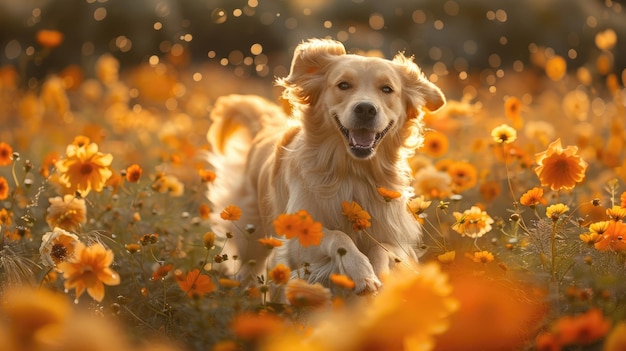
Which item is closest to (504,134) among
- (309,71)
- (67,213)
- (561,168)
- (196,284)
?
(561,168)

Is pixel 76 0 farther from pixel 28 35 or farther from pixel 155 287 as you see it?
pixel 155 287

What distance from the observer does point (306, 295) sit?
226 centimetres

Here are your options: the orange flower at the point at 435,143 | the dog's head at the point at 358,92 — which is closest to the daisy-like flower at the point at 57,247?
the dog's head at the point at 358,92

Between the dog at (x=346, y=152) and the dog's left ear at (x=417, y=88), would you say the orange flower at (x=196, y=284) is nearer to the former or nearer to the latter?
the dog at (x=346, y=152)

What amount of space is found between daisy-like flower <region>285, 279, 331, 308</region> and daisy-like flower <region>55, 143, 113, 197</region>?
1177 millimetres

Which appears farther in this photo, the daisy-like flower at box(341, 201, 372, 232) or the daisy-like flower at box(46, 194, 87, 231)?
the daisy-like flower at box(46, 194, 87, 231)

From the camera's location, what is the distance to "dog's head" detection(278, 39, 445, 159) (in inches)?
138

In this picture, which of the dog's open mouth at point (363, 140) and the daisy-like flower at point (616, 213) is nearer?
the daisy-like flower at point (616, 213)

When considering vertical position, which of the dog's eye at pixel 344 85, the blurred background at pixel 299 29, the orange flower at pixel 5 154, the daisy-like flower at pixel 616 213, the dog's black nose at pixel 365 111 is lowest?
the blurred background at pixel 299 29

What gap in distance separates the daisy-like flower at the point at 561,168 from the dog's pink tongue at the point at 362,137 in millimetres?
857

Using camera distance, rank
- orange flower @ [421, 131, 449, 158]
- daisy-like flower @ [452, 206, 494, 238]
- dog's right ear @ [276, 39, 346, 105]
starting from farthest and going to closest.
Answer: orange flower @ [421, 131, 449, 158]
dog's right ear @ [276, 39, 346, 105]
daisy-like flower @ [452, 206, 494, 238]

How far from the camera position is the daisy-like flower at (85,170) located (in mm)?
3078

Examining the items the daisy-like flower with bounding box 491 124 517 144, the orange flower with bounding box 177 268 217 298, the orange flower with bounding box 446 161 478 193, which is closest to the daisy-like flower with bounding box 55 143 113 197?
the orange flower with bounding box 177 268 217 298

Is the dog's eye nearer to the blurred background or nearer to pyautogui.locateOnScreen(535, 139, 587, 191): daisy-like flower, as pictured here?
pyautogui.locateOnScreen(535, 139, 587, 191): daisy-like flower
